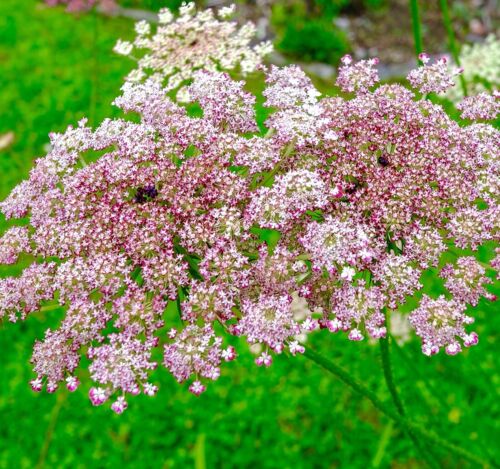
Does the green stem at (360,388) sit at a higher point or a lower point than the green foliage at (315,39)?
higher

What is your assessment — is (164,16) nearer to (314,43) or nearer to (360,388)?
(360,388)

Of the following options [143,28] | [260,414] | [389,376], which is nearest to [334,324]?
[389,376]

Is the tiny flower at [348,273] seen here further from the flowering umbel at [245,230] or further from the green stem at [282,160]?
the green stem at [282,160]

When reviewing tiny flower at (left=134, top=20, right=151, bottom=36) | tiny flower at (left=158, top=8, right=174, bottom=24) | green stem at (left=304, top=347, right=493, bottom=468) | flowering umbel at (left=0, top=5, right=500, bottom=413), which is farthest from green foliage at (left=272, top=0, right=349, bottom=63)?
green stem at (left=304, top=347, right=493, bottom=468)

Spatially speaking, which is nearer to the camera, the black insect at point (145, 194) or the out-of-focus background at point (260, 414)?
the black insect at point (145, 194)

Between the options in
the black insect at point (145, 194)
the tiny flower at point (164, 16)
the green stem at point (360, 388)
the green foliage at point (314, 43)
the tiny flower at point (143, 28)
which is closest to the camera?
the black insect at point (145, 194)

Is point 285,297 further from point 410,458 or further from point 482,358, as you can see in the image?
point 482,358

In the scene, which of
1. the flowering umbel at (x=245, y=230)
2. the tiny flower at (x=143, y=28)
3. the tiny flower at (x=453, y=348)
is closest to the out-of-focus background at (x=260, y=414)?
the tiny flower at (x=143, y=28)

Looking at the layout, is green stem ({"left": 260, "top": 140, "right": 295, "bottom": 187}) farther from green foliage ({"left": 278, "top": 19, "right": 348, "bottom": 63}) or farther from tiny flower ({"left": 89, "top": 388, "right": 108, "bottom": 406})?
green foliage ({"left": 278, "top": 19, "right": 348, "bottom": 63})

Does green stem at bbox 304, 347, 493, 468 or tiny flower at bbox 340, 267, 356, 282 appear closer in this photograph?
tiny flower at bbox 340, 267, 356, 282
